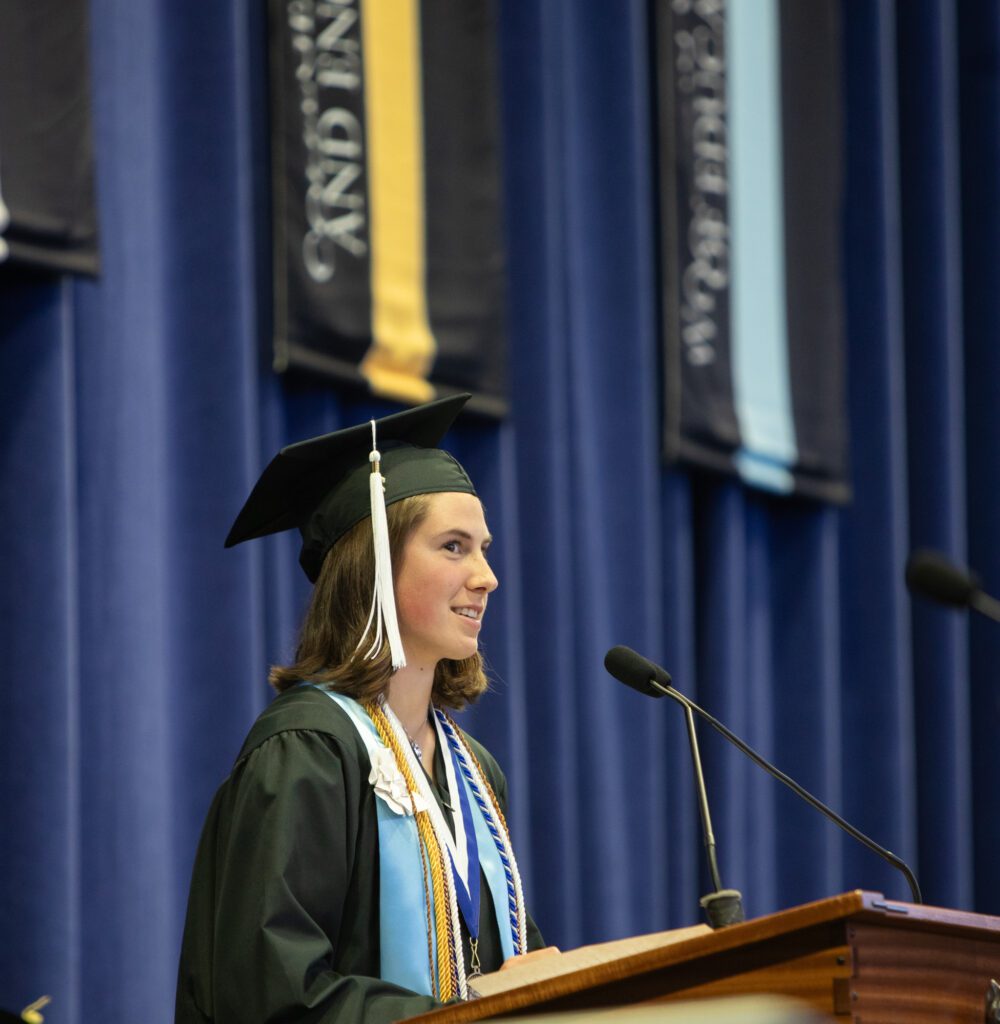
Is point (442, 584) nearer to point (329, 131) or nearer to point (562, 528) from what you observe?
point (329, 131)

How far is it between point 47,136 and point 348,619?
1.42 meters

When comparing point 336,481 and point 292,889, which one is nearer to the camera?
point 292,889

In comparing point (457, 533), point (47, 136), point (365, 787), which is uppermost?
point (47, 136)

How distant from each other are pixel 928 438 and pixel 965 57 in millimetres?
1421

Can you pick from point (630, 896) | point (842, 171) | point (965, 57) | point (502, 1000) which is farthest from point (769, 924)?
point (965, 57)

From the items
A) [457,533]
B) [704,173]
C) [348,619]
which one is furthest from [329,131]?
[348,619]

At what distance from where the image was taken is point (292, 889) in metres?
2.37

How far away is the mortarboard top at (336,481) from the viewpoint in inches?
110

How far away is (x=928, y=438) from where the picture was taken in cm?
589

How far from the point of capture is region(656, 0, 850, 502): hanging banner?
16.8 ft

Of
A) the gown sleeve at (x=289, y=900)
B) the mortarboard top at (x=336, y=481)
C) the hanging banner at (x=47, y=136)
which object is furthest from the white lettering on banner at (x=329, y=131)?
the gown sleeve at (x=289, y=900)

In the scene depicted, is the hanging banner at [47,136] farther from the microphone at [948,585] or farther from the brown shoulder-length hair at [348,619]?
the microphone at [948,585]

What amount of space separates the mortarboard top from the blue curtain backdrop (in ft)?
2.67

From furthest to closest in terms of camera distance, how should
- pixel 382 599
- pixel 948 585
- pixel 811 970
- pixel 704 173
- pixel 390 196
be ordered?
pixel 704 173 < pixel 390 196 < pixel 382 599 < pixel 948 585 < pixel 811 970
